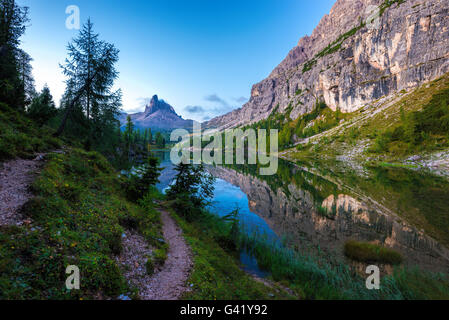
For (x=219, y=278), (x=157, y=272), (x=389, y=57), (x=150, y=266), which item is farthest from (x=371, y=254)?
(x=389, y=57)

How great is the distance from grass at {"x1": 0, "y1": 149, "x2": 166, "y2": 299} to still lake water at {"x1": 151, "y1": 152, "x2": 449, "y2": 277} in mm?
6532

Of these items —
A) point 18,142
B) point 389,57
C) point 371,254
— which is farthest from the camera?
point 389,57

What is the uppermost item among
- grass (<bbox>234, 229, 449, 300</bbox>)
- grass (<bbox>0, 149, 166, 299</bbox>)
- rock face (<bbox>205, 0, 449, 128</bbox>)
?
rock face (<bbox>205, 0, 449, 128</bbox>)

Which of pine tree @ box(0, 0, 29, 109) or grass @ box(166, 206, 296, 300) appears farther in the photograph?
pine tree @ box(0, 0, 29, 109)

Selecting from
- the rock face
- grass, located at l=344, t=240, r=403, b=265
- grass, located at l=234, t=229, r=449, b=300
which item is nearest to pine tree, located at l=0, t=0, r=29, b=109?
grass, located at l=234, t=229, r=449, b=300

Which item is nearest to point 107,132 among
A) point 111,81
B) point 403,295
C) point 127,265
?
point 111,81

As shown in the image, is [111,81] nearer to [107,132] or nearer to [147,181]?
[107,132]

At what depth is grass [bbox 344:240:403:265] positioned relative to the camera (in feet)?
33.5

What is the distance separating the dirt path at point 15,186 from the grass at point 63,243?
33 centimetres

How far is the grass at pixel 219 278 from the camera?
6.25 m

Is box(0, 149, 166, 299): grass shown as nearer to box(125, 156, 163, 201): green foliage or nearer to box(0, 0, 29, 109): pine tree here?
box(125, 156, 163, 201): green foliage

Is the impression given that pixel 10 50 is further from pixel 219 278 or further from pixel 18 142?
pixel 219 278

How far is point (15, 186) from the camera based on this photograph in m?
7.27

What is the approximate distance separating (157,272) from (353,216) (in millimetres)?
18038
